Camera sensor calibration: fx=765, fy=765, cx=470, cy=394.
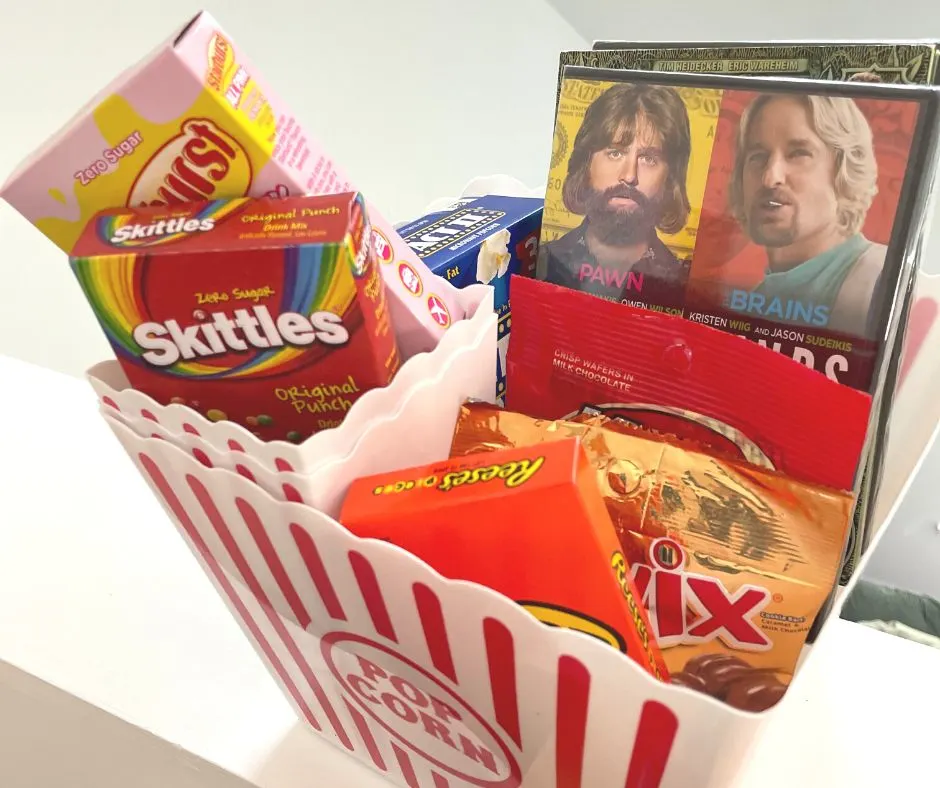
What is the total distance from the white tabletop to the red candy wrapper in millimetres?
210

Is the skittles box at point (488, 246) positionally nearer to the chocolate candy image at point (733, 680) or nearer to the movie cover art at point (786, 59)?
the movie cover art at point (786, 59)

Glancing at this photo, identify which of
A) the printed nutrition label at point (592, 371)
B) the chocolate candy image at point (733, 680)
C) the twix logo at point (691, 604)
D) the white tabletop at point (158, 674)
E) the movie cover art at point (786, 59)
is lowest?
the white tabletop at point (158, 674)

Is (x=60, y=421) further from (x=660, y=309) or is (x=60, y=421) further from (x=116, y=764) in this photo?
(x=660, y=309)

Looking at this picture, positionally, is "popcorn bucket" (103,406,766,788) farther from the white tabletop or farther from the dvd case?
the dvd case

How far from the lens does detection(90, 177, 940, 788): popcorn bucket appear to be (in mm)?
322

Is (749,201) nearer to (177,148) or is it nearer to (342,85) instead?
(177,148)

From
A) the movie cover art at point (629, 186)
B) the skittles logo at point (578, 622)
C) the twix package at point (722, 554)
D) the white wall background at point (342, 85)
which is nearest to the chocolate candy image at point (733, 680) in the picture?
the twix package at point (722, 554)

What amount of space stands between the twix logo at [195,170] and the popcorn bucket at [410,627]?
11 centimetres

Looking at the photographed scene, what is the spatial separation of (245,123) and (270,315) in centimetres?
10

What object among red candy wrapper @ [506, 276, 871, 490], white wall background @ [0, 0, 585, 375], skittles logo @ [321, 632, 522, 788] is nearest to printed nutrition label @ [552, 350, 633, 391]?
red candy wrapper @ [506, 276, 871, 490]

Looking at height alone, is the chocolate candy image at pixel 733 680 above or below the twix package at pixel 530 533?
below

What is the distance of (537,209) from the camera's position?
63 cm

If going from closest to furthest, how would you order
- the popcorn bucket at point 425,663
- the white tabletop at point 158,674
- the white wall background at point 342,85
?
the popcorn bucket at point 425,663
the white tabletop at point 158,674
the white wall background at point 342,85

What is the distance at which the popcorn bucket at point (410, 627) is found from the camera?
322mm
